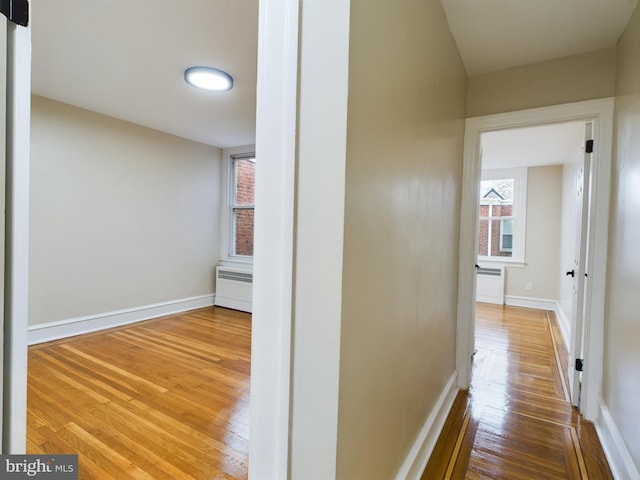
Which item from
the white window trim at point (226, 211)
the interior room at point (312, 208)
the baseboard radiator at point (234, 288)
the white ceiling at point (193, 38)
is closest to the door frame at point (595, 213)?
the interior room at point (312, 208)

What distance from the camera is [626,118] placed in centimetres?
174

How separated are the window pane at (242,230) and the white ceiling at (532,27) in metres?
3.55

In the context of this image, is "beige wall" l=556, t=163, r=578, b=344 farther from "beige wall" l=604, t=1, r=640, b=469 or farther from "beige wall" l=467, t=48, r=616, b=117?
"beige wall" l=604, t=1, r=640, b=469

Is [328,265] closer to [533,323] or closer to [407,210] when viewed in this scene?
[407,210]

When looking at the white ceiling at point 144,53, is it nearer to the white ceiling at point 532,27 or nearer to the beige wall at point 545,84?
the white ceiling at point 532,27

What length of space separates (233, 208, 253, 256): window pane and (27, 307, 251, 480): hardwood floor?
169 centimetres

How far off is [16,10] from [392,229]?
114cm

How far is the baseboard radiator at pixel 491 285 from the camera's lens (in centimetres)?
533

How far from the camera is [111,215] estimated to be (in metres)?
3.69

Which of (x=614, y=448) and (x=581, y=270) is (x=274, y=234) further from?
(x=581, y=270)

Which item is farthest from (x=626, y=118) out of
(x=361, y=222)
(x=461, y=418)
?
(x=461, y=418)

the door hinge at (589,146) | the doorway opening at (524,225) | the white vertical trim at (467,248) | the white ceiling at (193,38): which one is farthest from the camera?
the doorway opening at (524,225)

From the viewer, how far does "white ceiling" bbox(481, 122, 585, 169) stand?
3404mm

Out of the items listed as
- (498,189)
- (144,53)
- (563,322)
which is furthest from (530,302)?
(144,53)
